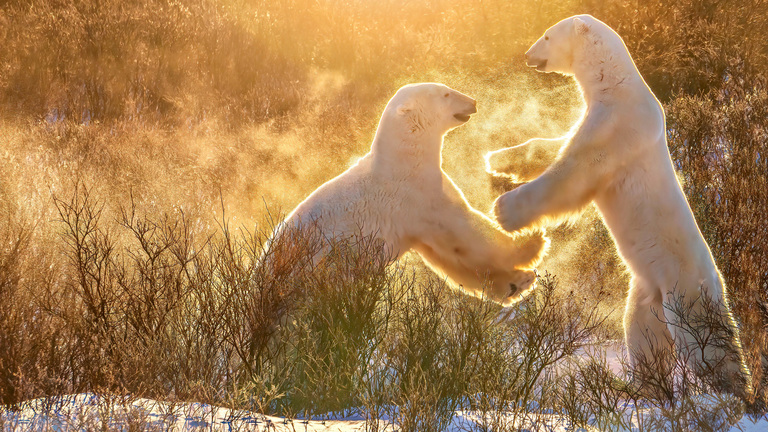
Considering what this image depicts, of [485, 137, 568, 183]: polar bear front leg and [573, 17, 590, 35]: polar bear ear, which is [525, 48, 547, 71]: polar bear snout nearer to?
[573, 17, 590, 35]: polar bear ear

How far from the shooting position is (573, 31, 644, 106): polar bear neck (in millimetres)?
4051

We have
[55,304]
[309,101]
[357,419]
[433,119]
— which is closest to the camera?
[357,419]

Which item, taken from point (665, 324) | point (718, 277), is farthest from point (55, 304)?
point (718, 277)

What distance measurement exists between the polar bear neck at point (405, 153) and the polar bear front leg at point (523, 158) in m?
0.36

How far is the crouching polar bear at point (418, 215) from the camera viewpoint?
3.96 meters

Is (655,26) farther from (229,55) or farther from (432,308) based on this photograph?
(432,308)

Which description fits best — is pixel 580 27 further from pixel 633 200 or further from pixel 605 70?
pixel 633 200

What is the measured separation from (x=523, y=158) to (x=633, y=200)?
717 millimetres

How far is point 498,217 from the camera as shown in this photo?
12.1 ft

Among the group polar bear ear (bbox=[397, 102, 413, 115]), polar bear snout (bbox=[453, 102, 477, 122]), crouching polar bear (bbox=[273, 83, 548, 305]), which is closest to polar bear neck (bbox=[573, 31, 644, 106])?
polar bear snout (bbox=[453, 102, 477, 122])

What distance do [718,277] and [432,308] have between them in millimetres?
1631

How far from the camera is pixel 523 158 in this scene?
14.4 ft

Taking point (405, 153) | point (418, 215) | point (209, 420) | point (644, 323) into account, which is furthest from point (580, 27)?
point (209, 420)

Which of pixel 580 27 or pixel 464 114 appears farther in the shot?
pixel 464 114
